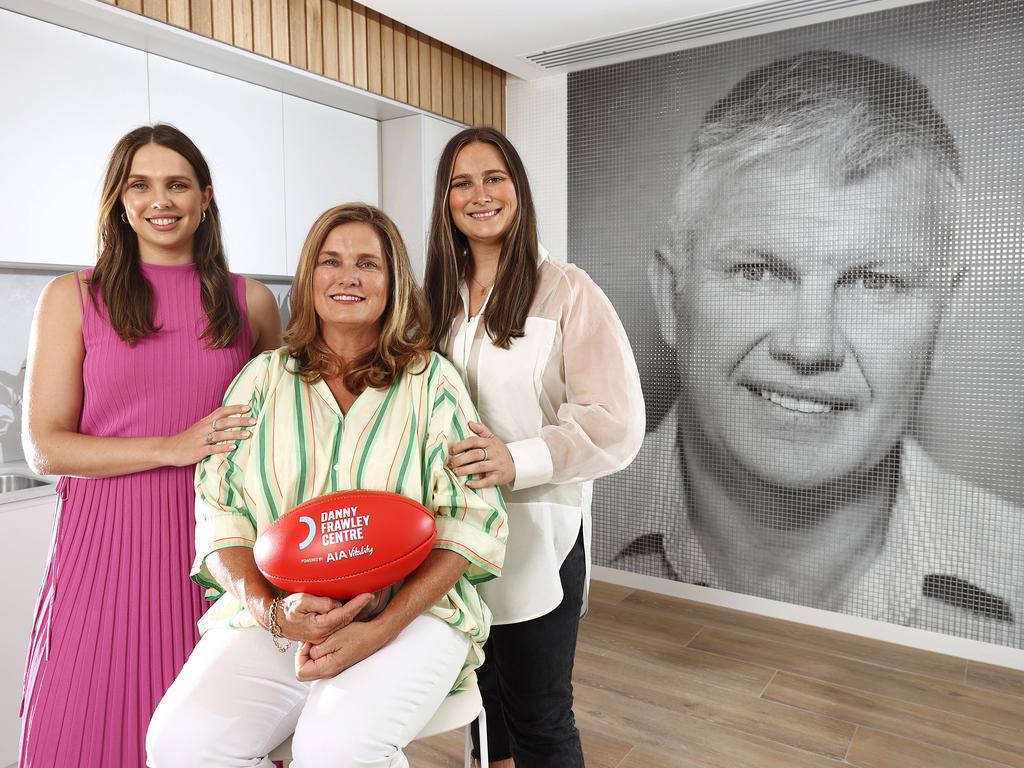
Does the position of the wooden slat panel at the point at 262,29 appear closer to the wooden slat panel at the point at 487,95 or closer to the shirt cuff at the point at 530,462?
the wooden slat panel at the point at 487,95

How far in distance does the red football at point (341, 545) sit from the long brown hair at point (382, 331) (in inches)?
13.2

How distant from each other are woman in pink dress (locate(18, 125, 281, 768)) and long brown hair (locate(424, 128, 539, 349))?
18.4 inches

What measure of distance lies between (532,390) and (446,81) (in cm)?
247

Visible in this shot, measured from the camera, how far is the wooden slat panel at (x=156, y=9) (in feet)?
7.75

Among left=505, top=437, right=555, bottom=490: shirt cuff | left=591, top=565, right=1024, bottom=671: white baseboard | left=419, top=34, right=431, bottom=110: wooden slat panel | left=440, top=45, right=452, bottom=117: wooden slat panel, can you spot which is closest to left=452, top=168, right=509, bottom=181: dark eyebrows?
→ left=505, top=437, right=555, bottom=490: shirt cuff

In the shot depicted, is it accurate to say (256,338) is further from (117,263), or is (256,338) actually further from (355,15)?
(355,15)

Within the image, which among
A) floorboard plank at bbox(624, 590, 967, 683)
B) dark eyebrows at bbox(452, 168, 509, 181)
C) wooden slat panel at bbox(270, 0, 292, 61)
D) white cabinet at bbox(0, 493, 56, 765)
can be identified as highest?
wooden slat panel at bbox(270, 0, 292, 61)

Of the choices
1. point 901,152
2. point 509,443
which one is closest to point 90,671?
point 509,443

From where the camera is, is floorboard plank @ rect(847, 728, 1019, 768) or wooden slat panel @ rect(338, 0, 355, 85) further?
wooden slat panel @ rect(338, 0, 355, 85)

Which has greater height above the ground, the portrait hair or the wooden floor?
the portrait hair

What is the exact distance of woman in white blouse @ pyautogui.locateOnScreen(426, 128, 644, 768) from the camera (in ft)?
5.27

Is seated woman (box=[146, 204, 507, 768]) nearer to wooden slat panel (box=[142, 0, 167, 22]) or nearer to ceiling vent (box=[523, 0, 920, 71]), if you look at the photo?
wooden slat panel (box=[142, 0, 167, 22])

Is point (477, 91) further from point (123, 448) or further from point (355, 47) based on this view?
point (123, 448)

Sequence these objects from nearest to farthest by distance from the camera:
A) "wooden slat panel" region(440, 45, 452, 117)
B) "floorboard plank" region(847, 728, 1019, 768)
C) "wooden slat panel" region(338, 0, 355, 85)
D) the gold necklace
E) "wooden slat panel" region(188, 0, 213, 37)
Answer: the gold necklace, "floorboard plank" region(847, 728, 1019, 768), "wooden slat panel" region(188, 0, 213, 37), "wooden slat panel" region(338, 0, 355, 85), "wooden slat panel" region(440, 45, 452, 117)
